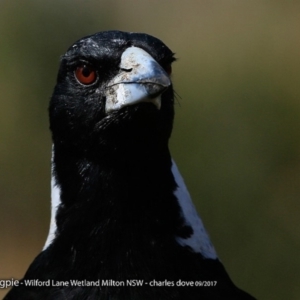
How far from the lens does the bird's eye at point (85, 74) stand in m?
2.33

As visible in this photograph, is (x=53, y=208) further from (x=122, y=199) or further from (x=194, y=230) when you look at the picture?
(x=194, y=230)

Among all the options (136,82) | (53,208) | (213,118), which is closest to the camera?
(136,82)

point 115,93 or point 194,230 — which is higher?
point 115,93

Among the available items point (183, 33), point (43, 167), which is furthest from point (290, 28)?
point (43, 167)

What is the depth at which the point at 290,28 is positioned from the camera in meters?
5.09

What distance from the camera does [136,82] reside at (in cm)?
219

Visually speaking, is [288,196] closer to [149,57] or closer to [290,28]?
[290,28]

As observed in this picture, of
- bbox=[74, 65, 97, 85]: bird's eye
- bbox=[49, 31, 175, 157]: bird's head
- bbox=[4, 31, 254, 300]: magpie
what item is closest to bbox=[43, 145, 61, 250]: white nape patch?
bbox=[4, 31, 254, 300]: magpie

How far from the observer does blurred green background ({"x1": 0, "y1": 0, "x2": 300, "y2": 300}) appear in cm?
446

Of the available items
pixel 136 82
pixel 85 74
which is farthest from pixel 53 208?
pixel 136 82

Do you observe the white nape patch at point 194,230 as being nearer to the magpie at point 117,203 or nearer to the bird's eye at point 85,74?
the magpie at point 117,203

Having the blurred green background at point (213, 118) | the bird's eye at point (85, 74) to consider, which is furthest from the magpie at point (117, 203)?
the blurred green background at point (213, 118)

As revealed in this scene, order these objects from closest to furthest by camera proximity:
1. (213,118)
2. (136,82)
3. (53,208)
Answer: (136,82) → (53,208) → (213,118)

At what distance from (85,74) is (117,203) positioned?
1.14ft
